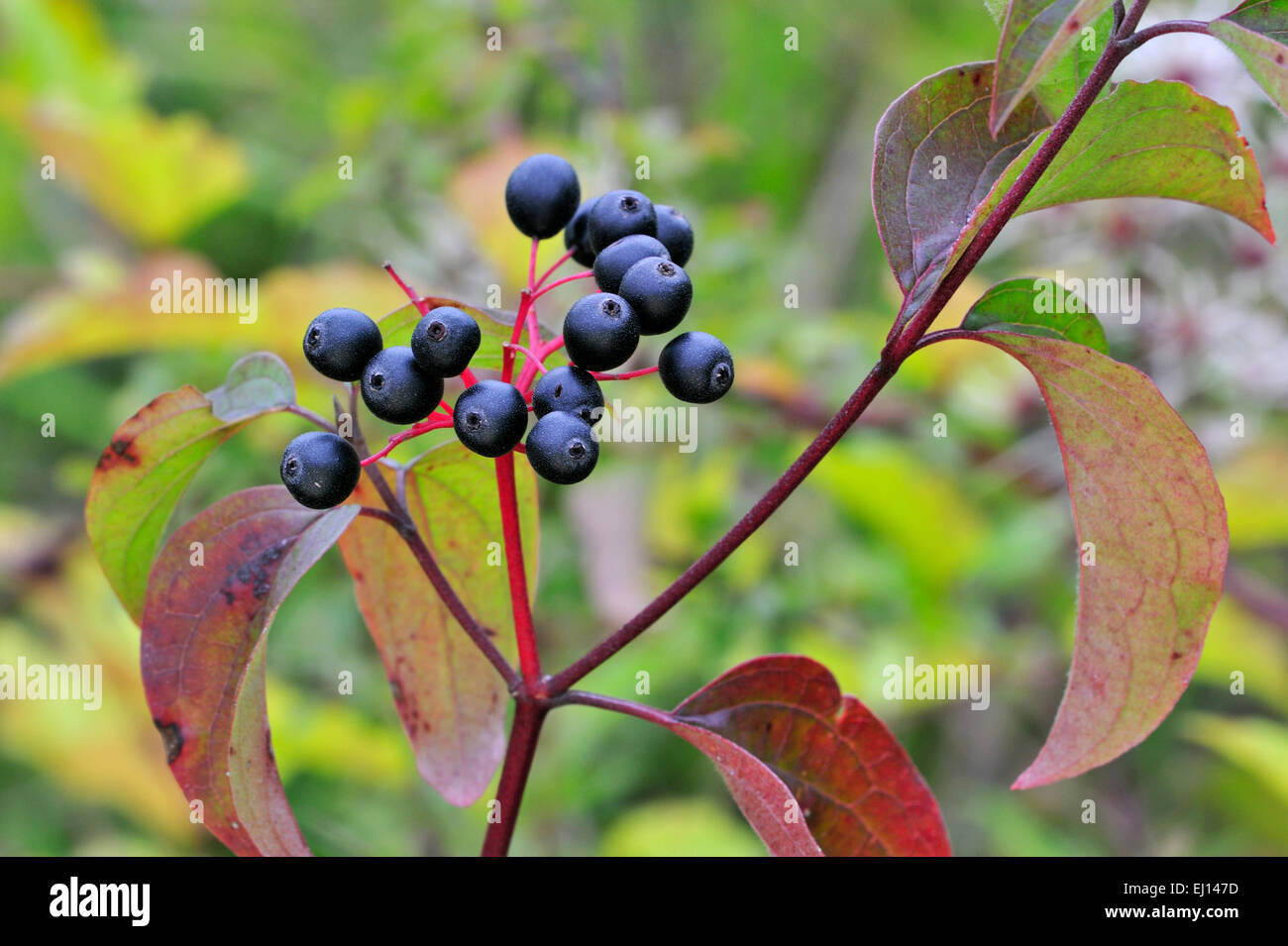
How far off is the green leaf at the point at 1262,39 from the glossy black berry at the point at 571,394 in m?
0.39

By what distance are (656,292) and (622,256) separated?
0.16 ft

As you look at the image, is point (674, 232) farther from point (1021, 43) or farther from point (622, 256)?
point (1021, 43)

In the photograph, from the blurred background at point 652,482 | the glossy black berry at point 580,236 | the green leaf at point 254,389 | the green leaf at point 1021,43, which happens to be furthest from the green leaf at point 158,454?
the blurred background at point 652,482

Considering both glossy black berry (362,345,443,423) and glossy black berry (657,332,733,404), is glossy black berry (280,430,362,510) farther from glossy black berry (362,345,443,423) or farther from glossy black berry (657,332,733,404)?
glossy black berry (657,332,733,404)

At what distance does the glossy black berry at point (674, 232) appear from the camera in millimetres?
763

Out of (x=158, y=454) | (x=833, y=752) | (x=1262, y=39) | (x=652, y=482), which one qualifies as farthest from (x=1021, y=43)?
(x=652, y=482)

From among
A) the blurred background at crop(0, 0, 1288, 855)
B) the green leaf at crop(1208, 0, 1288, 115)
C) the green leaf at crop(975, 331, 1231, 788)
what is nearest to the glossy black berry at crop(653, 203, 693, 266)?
the green leaf at crop(975, 331, 1231, 788)

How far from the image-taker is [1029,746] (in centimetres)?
254

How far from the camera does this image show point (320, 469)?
0.64 m

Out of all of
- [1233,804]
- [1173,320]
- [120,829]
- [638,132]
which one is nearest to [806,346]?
[638,132]

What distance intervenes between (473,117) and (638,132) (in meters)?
0.44

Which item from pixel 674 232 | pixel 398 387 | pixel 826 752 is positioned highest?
pixel 674 232

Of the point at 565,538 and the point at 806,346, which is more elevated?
the point at 806,346
